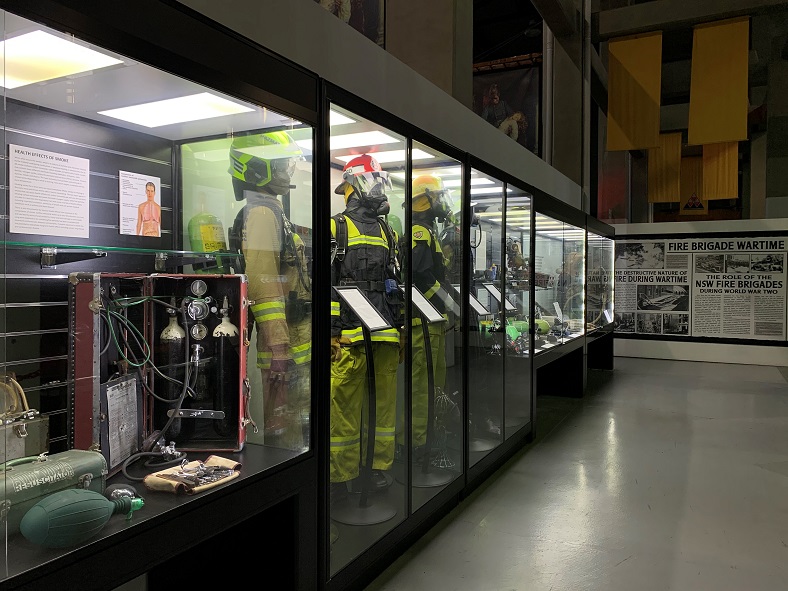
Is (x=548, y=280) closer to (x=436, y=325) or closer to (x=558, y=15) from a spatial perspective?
(x=436, y=325)

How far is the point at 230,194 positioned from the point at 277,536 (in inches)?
48.4

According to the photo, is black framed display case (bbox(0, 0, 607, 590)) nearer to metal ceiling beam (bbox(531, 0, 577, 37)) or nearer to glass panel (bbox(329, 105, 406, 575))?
glass panel (bbox(329, 105, 406, 575))

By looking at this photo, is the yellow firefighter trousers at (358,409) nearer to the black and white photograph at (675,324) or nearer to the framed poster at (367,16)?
the framed poster at (367,16)

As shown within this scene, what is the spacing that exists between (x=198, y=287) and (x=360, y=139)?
109 centimetres

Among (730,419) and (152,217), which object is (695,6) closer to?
(730,419)

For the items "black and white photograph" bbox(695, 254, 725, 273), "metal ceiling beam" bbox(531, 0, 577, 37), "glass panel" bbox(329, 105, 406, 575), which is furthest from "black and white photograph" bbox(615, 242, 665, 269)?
"glass panel" bbox(329, 105, 406, 575)

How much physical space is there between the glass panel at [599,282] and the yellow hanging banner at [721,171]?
9.05ft

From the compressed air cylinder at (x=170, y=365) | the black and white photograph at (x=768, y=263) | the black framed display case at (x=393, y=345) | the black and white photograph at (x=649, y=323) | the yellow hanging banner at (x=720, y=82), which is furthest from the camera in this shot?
the black and white photograph at (x=649, y=323)

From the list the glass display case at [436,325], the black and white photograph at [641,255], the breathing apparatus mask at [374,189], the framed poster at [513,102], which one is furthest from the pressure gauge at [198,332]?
the black and white photograph at [641,255]

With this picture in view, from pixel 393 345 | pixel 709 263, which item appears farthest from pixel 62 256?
pixel 709 263

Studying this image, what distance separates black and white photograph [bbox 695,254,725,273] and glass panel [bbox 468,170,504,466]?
7163 millimetres

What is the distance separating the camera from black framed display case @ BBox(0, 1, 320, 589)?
4.60ft

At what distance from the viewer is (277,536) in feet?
6.95

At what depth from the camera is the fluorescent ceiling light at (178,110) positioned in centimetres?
180
